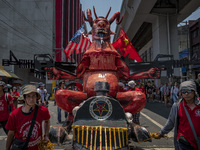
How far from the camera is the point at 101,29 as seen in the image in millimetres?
4141

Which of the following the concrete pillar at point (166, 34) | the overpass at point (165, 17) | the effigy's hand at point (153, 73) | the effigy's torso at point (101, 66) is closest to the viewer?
the effigy's torso at point (101, 66)

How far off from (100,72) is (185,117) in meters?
1.97

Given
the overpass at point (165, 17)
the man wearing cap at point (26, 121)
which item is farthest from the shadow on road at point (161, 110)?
the man wearing cap at point (26, 121)

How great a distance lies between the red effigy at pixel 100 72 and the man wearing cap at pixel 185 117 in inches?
39.4

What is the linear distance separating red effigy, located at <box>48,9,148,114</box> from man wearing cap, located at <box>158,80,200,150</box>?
1002mm

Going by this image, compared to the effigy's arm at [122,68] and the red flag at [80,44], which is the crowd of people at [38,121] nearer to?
the effigy's arm at [122,68]

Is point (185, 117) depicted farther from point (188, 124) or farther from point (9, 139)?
point (9, 139)

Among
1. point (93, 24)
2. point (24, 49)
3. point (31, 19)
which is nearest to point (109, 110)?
point (93, 24)

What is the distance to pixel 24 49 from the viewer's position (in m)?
23.0

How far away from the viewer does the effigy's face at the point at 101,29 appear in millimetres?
4145

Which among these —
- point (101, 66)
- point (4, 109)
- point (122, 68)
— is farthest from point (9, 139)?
point (122, 68)

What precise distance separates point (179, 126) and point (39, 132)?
182cm

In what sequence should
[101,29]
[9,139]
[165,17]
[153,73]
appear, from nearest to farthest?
1. [9,139]
2. [101,29]
3. [153,73]
4. [165,17]

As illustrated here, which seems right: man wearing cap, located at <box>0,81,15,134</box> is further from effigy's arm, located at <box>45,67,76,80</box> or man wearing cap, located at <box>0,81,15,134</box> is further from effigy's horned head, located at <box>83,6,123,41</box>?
effigy's horned head, located at <box>83,6,123,41</box>
